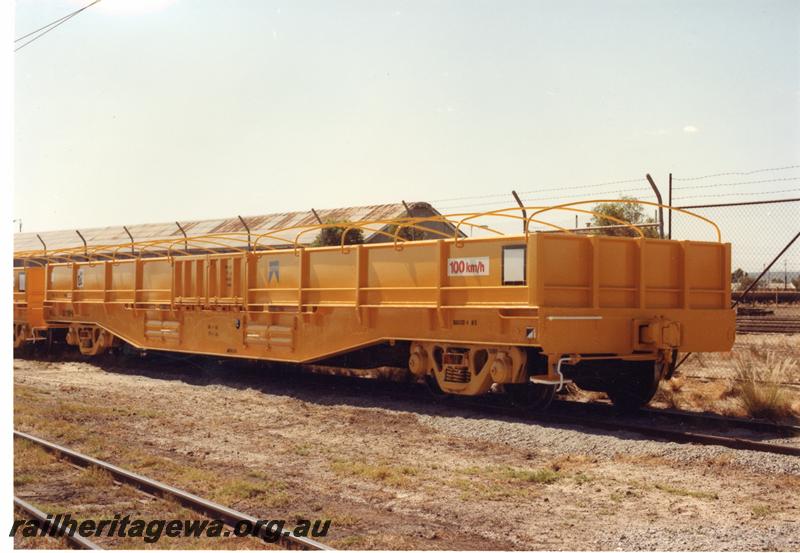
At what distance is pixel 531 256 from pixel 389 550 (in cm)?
566

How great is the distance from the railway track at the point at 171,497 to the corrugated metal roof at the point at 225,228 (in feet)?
75.6

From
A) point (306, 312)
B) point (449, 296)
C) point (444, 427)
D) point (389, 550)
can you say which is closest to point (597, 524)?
point (389, 550)

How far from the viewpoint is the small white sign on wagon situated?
1141cm

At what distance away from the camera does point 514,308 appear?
1085cm

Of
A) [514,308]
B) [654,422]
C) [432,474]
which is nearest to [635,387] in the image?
[654,422]

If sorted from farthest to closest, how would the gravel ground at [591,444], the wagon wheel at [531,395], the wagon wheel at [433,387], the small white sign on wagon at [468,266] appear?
the wagon wheel at [433,387] → the wagon wheel at [531,395] → the small white sign on wagon at [468,266] → the gravel ground at [591,444]

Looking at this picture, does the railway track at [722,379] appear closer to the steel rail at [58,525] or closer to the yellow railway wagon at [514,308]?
the yellow railway wagon at [514,308]

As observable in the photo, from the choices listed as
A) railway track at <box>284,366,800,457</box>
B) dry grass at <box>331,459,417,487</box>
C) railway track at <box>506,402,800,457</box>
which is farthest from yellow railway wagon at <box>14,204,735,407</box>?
dry grass at <box>331,459,417,487</box>

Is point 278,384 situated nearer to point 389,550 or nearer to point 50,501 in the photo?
point 50,501

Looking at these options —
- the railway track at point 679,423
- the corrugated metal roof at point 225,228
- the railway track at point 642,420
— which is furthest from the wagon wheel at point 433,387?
the corrugated metal roof at point 225,228

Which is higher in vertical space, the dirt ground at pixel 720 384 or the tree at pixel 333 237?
the tree at pixel 333 237

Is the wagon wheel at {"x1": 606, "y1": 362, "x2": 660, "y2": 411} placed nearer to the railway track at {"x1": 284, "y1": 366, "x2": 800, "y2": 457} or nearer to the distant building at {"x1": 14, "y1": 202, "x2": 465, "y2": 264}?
the railway track at {"x1": 284, "y1": 366, "x2": 800, "y2": 457}

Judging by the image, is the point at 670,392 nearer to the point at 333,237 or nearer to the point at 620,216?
the point at 620,216

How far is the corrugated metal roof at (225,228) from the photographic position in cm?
3325
